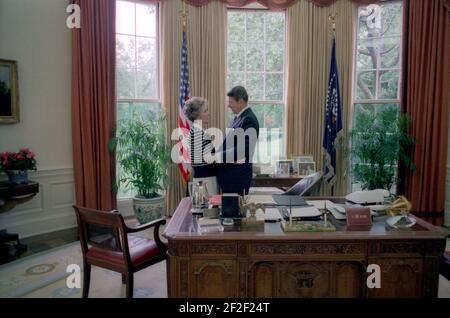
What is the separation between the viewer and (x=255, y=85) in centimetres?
516

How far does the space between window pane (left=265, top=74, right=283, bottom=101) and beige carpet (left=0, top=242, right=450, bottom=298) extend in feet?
9.55

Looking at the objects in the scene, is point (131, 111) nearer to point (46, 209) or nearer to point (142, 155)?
point (142, 155)

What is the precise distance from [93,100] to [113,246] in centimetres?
247

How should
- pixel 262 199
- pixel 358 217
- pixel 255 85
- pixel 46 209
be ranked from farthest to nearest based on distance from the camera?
1. pixel 255 85
2. pixel 46 209
3. pixel 262 199
4. pixel 358 217

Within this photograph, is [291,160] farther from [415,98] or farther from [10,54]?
[10,54]

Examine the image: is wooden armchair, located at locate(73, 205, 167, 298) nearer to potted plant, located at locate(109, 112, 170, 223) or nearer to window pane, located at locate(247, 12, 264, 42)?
potted plant, located at locate(109, 112, 170, 223)

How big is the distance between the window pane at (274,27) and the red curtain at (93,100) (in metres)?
2.08

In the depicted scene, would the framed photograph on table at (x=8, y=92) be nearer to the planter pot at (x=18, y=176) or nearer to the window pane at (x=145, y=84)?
A: the planter pot at (x=18, y=176)

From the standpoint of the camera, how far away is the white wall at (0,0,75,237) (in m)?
3.92

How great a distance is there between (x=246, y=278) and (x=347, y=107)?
363 cm

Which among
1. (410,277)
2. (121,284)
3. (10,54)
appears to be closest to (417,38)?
(410,277)

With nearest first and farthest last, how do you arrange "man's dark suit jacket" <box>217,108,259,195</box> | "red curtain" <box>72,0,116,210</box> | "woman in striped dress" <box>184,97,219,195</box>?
1. "woman in striped dress" <box>184,97,219,195</box>
2. "man's dark suit jacket" <box>217,108,259,195</box>
3. "red curtain" <box>72,0,116,210</box>

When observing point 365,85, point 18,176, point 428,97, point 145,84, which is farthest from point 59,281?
point 428,97

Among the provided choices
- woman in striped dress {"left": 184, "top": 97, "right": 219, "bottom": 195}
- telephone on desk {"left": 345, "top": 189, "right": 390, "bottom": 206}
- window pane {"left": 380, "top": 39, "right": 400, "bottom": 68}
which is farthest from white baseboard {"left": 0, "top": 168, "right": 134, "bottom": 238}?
window pane {"left": 380, "top": 39, "right": 400, "bottom": 68}
